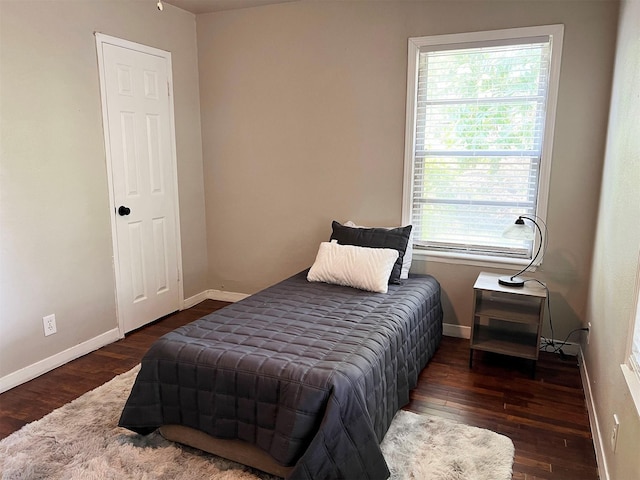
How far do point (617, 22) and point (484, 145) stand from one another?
1.04m

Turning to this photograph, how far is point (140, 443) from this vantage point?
2193mm

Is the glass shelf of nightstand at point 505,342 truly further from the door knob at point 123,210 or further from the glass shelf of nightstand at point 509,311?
the door knob at point 123,210

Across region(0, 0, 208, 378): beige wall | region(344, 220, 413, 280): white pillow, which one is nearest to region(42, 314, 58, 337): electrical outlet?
region(0, 0, 208, 378): beige wall

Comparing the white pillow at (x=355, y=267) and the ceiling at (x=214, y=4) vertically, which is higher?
the ceiling at (x=214, y=4)

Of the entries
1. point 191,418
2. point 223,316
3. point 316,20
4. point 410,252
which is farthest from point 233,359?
point 316,20

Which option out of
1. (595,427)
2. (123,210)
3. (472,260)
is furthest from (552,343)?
(123,210)

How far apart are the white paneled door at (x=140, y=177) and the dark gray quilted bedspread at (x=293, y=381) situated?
1367mm

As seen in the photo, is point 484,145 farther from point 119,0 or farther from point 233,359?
point 119,0

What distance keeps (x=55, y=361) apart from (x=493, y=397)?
2823 millimetres

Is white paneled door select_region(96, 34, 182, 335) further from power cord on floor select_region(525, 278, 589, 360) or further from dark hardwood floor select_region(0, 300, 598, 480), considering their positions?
power cord on floor select_region(525, 278, 589, 360)

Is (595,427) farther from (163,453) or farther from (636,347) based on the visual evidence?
(163,453)

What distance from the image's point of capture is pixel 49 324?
3.00m

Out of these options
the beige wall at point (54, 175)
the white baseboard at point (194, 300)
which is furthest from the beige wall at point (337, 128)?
the beige wall at point (54, 175)

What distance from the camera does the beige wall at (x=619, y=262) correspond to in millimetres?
1740
